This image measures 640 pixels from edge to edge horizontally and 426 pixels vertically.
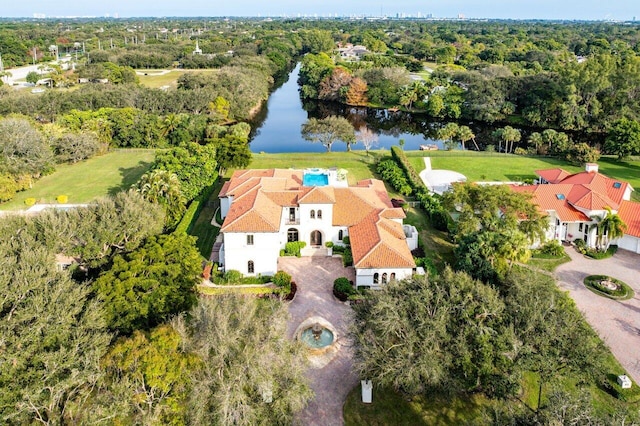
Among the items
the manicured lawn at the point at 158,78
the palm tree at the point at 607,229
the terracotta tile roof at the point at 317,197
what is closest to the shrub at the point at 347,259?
the terracotta tile roof at the point at 317,197

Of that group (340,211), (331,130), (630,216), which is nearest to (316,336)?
(340,211)

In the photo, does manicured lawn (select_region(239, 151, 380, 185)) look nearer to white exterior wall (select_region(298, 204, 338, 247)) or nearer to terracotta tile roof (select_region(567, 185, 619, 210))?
white exterior wall (select_region(298, 204, 338, 247))

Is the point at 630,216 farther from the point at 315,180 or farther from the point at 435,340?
the point at 435,340

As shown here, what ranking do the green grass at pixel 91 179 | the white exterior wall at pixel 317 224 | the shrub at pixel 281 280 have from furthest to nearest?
the green grass at pixel 91 179 → the white exterior wall at pixel 317 224 → the shrub at pixel 281 280

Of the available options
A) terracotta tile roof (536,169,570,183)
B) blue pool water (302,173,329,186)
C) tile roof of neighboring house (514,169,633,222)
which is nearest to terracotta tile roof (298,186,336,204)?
blue pool water (302,173,329,186)

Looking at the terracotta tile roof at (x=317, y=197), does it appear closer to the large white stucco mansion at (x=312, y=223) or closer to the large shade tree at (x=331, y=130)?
the large white stucco mansion at (x=312, y=223)

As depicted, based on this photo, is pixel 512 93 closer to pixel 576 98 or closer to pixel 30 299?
pixel 576 98

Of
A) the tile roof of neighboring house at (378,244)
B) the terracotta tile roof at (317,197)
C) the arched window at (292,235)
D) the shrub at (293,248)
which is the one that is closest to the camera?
the tile roof of neighboring house at (378,244)
